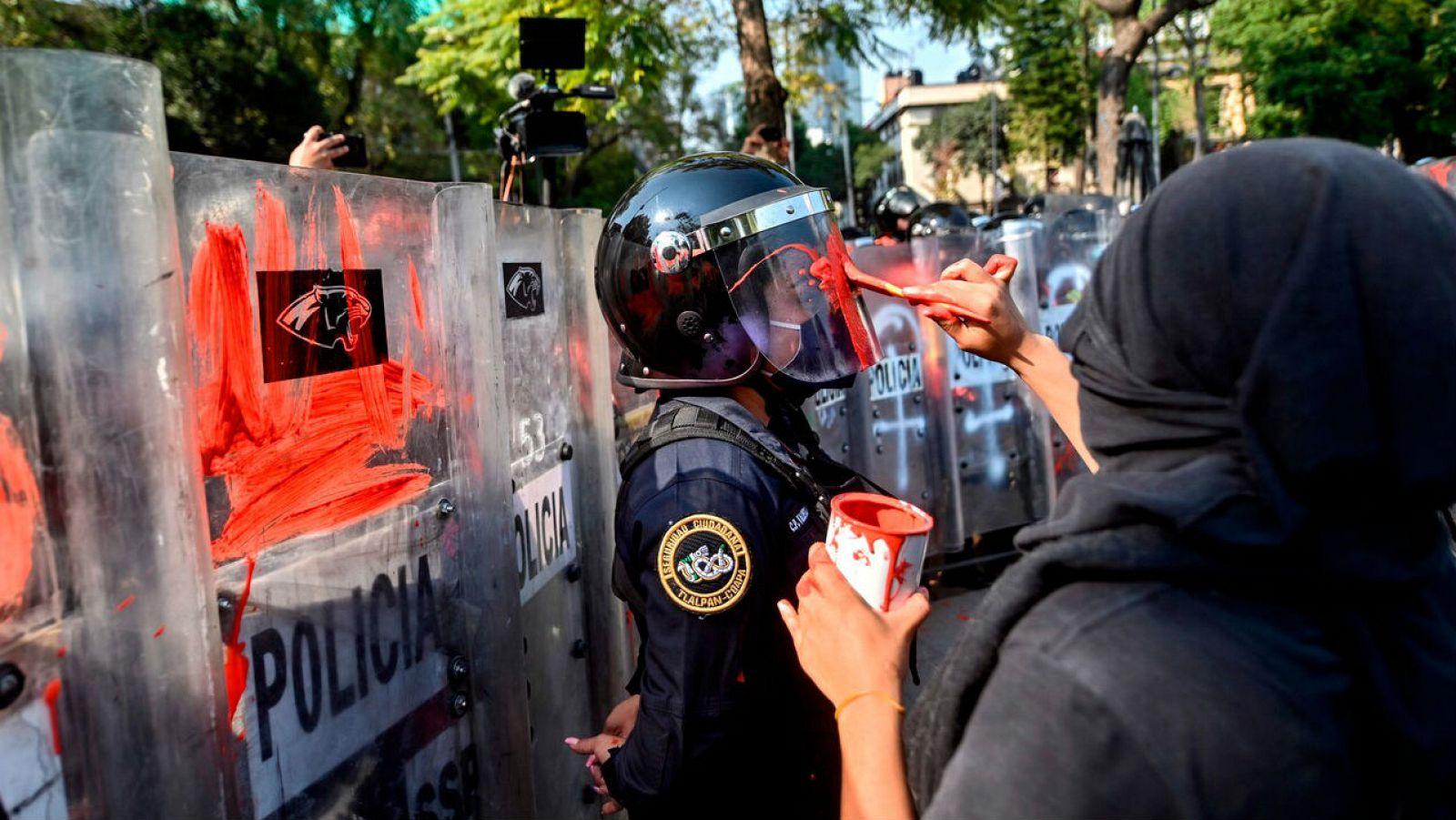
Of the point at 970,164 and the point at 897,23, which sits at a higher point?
the point at 970,164

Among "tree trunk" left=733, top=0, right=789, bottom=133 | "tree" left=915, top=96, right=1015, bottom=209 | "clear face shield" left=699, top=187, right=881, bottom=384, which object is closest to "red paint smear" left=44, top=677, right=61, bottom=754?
"clear face shield" left=699, top=187, right=881, bottom=384

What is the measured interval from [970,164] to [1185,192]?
62.9 m

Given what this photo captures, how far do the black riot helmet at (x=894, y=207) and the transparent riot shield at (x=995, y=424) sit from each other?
4018 millimetres

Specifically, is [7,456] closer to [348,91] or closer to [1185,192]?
[1185,192]

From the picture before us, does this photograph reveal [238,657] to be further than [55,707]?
Yes

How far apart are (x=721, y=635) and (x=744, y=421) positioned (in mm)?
479

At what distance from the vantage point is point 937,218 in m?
9.65

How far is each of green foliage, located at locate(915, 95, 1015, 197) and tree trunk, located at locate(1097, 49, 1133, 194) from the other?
4077cm

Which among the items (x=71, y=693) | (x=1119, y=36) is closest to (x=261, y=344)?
(x=71, y=693)

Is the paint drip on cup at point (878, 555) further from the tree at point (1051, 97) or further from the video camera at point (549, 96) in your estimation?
the tree at point (1051, 97)

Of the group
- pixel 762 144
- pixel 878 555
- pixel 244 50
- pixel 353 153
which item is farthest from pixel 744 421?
pixel 244 50

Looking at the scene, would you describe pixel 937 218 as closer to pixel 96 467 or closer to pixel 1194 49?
pixel 96 467

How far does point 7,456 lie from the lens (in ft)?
3.83

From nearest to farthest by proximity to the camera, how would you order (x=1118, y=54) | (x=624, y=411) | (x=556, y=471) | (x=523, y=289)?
(x=523, y=289) → (x=556, y=471) → (x=624, y=411) → (x=1118, y=54)
